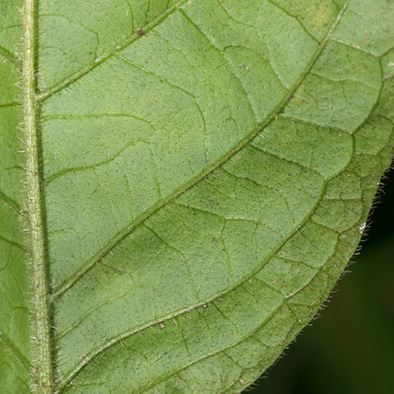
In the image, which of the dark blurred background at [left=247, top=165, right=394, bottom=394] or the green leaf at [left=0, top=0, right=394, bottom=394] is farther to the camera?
the dark blurred background at [left=247, top=165, right=394, bottom=394]

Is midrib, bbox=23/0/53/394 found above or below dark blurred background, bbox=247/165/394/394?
above

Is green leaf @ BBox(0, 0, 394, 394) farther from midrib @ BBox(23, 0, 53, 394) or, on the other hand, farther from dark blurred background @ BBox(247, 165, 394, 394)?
dark blurred background @ BBox(247, 165, 394, 394)

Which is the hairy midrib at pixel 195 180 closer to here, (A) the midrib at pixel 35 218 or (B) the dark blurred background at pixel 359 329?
(A) the midrib at pixel 35 218

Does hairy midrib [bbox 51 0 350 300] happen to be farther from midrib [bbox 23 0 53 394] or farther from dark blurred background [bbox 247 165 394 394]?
dark blurred background [bbox 247 165 394 394]

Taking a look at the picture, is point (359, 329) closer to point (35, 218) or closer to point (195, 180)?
point (195, 180)

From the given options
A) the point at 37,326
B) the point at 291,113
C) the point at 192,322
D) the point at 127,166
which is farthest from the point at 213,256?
the point at 37,326

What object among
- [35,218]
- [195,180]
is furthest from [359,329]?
[35,218]

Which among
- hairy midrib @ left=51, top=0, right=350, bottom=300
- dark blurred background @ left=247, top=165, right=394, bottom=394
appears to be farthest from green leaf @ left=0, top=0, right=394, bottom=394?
dark blurred background @ left=247, top=165, right=394, bottom=394

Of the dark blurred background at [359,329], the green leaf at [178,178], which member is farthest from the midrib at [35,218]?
the dark blurred background at [359,329]
